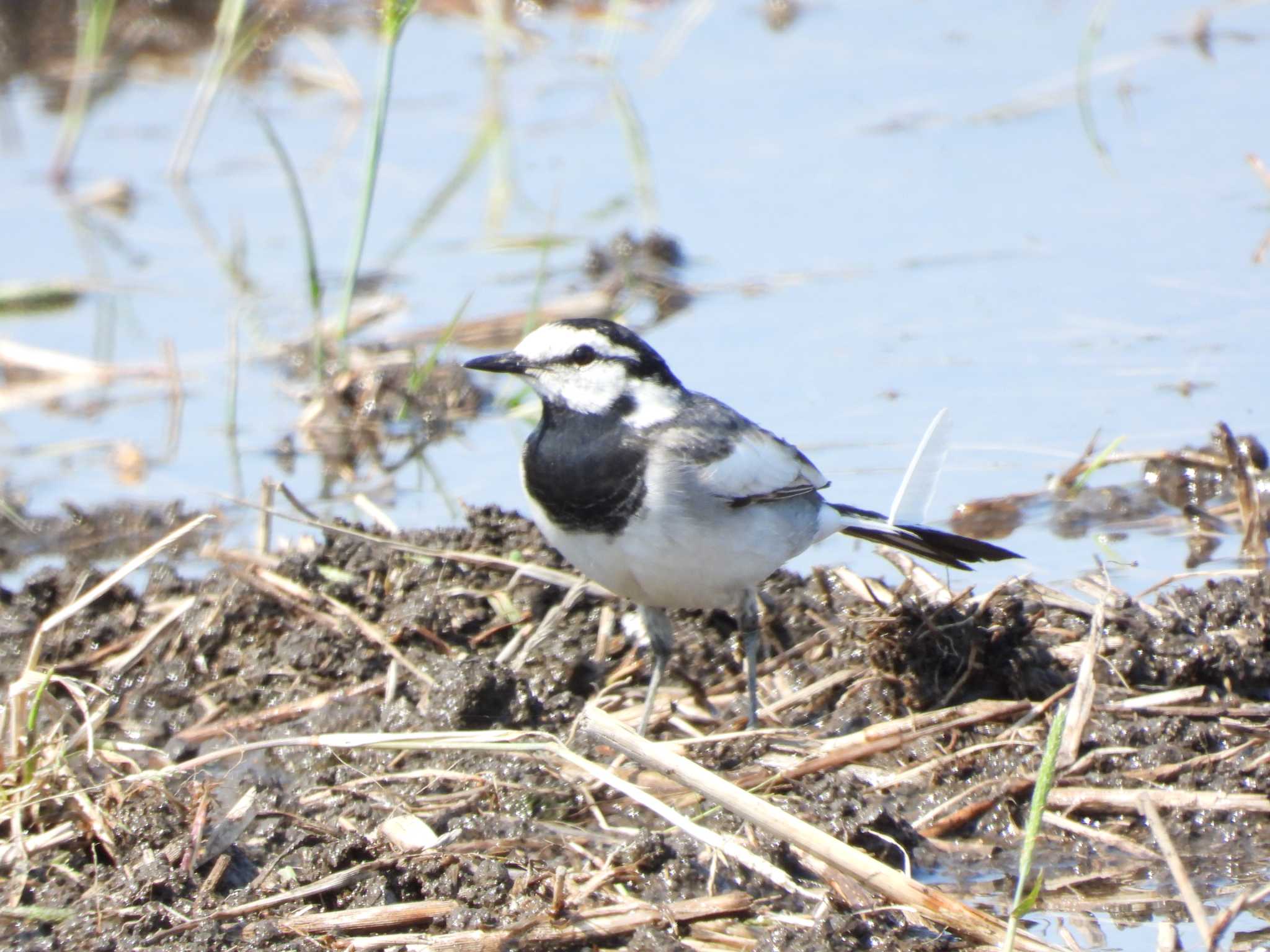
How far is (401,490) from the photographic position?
8.75 metres

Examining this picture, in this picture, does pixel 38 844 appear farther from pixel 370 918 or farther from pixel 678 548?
Answer: pixel 678 548

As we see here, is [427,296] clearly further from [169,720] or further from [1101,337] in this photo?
[169,720]

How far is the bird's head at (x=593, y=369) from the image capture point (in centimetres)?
641

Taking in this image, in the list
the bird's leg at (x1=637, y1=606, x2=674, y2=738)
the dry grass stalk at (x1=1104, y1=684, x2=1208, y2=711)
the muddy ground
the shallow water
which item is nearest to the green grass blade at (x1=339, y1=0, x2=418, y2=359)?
the shallow water

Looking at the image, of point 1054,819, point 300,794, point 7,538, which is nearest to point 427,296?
point 7,538

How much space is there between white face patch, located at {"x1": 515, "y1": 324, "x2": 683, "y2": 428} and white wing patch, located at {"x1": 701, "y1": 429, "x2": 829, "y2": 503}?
286 mm

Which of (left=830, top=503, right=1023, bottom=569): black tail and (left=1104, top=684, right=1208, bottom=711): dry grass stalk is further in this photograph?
(left=830, top=503, right=1023, bottom=569): black tail

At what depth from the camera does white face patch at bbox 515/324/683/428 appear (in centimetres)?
641

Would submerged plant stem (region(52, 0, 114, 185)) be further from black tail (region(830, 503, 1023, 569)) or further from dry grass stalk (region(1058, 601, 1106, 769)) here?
dry grass stalk (region(1058, 601, 1106, 769))

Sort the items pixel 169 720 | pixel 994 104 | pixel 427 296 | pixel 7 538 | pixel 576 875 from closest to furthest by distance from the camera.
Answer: pixel 576 875 → pixel 169 720 → pixel 7 538 → pixel 427 296 → pixel 994 104

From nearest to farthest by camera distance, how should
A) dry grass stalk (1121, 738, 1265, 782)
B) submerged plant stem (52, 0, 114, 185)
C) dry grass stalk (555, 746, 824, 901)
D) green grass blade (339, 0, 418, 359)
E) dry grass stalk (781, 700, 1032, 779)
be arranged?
dry grass stalk (555, 746, 824, 901) < dry grass stalk (1121, 738, 1265, 782) < dry grass stalk (781, 700, 1032, 779) < green grass blade (339, 0, 418, 359) < submerged plant stem (52, 0, 114, 185)

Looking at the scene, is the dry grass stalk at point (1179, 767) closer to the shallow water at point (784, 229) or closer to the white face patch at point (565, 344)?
the shallow water at point (784, 229)

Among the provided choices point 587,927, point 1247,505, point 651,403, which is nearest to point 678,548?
point 651,403

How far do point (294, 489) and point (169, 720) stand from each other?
7.66 feet
